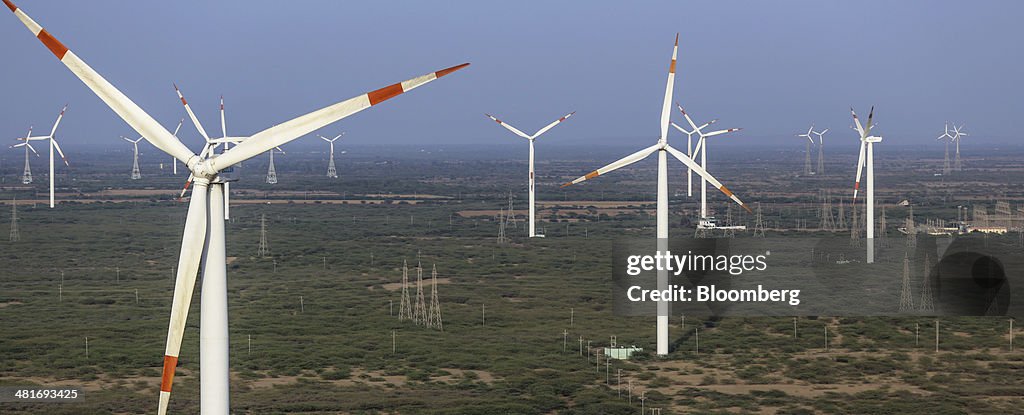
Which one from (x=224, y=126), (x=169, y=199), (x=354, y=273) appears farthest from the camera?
(x=169, y=199)

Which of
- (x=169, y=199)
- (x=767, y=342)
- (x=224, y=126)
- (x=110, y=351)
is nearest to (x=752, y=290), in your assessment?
(x=767, y=342)

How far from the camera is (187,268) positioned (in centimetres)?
3150

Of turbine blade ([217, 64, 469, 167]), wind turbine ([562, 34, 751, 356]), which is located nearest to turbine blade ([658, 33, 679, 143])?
wind turbine ([562, 34, 751, 356])

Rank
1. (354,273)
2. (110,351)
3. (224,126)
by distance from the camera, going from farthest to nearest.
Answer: (224,126)
(354,273)
(110,351)

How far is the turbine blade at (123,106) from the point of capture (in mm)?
31380

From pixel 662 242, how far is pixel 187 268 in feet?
93.5

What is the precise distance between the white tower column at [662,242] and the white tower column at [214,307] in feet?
90.6

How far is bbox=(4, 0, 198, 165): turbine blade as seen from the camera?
103 ft

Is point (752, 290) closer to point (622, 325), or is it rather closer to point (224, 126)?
point (622, 325)

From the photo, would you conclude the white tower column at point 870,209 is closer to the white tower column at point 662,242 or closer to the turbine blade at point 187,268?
the white tower column at point 662,242

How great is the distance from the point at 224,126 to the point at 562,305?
41.7 m

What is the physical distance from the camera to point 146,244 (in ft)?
395

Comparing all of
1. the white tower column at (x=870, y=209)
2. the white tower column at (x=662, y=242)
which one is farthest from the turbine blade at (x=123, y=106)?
the white tower column at (x=870, y=209)

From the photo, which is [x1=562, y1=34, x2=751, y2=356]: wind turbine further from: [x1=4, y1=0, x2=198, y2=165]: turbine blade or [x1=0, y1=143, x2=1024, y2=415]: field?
[x1=4, y1=0, x2=198, y2=165]: turbine blade
